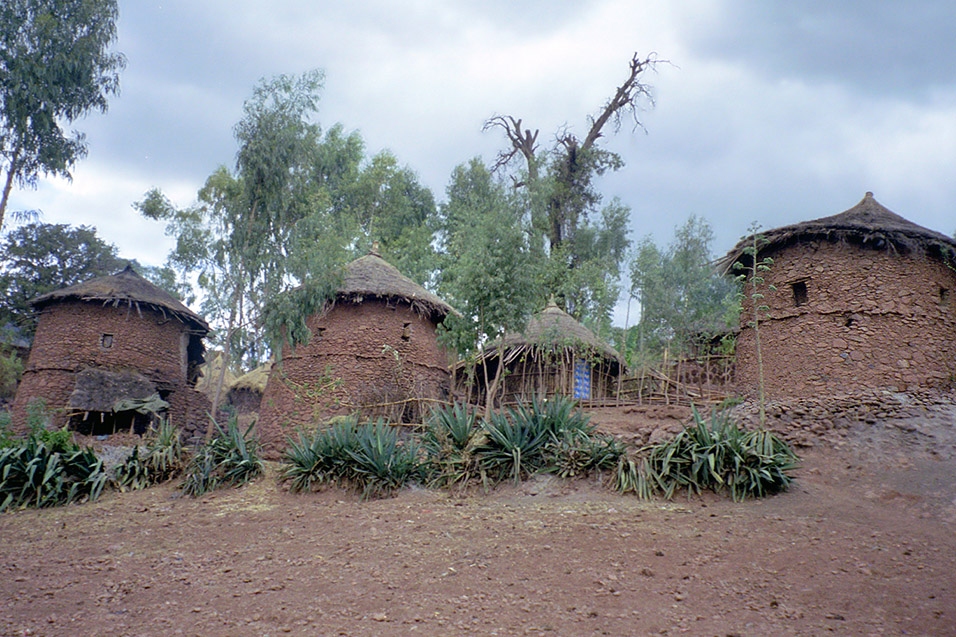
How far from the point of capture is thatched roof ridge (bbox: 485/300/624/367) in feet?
58.1

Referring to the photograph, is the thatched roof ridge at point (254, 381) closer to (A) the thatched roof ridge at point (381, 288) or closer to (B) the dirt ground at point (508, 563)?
(A) the thatched roof ridge at point (381, 288)

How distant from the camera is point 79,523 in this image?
9336mm

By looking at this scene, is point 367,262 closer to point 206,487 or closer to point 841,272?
point 206,487

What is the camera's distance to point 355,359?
1620cm

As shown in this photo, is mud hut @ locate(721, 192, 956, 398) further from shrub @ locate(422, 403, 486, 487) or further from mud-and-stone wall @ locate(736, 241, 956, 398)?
shrub @ locate(422, 403, 486, 487)

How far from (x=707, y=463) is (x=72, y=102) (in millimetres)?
19339

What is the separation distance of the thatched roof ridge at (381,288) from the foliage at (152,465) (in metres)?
5.74

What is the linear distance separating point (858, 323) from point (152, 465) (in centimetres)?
1273

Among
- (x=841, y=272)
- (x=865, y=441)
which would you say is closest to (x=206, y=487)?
(x=865, y=441)

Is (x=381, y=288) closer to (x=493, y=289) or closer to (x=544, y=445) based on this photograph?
(x=493, y=289)

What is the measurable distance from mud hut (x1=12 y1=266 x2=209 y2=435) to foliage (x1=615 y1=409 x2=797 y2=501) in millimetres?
15488

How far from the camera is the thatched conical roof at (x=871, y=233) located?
1238 centimetres

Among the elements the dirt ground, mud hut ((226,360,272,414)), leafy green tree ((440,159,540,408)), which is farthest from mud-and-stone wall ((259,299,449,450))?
mud hut ((226,360,272,414))

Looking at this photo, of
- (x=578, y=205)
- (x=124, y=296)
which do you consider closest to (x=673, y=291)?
(x=578, y=205)
